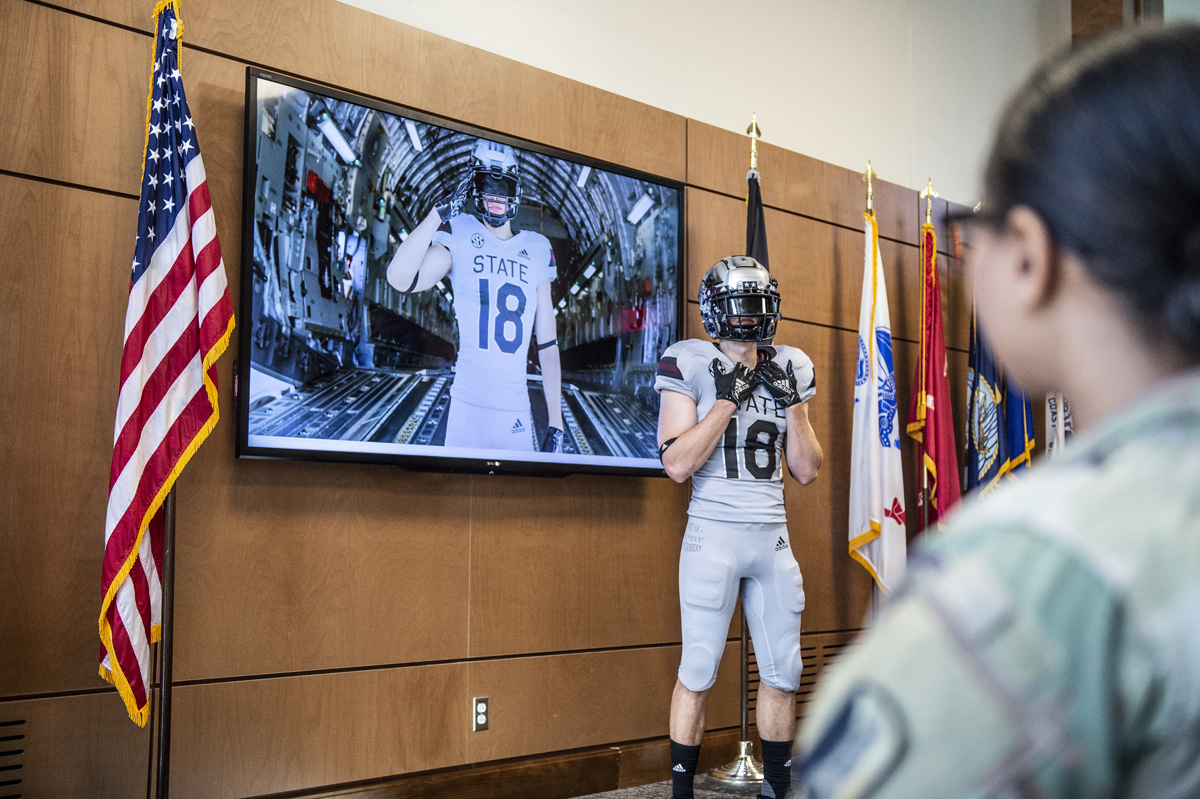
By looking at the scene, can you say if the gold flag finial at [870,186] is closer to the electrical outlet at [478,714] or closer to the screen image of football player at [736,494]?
the screen image of football player at [736,494]

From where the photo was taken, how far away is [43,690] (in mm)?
2490

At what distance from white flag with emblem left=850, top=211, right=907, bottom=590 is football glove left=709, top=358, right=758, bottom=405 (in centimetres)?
142

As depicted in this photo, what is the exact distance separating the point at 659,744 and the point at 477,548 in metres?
1.12

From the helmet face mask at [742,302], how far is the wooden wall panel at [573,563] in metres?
0.88

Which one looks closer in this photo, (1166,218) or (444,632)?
(1166,218)

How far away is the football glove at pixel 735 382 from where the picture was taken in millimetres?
2971

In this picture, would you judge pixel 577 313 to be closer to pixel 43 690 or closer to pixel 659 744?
pixel 659 744

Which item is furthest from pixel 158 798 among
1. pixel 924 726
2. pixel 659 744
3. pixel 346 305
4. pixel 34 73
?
pixel 924 726

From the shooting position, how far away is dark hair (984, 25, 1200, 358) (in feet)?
1.51

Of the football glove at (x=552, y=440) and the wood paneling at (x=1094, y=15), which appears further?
the wood paneling at (x=1094, y=15)

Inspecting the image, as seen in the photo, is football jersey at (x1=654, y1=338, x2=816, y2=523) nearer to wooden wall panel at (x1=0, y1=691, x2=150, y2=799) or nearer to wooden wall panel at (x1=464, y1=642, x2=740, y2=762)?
wooden wall panel at (x1=464, y1=642, x2=740, y2=762)

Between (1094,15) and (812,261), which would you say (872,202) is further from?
A: (1094,15)

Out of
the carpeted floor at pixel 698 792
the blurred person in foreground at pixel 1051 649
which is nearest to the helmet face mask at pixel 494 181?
the carpeted floor at pixel 698 792

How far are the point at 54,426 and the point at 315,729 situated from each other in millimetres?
1197
